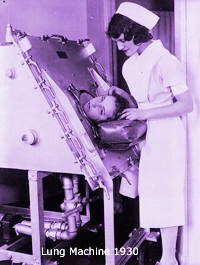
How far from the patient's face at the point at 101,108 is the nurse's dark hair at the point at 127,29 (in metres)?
0.34

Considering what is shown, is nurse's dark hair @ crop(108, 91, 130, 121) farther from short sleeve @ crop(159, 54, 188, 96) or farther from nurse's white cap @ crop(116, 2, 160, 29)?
nurse's white cap @ crop(116, 2, 160, 29)

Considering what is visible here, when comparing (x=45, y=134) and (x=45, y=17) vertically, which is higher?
(x=45, y=17)

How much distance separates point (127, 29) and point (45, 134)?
2.25ft

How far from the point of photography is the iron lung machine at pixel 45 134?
161 centimetres

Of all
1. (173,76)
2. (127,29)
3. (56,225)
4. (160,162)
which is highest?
(127,29)

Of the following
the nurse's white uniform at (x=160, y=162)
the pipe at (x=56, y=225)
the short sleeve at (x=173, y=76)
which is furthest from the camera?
the pipe at (x=56, y=225)

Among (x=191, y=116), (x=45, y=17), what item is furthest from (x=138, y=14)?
(x=45, y=17)

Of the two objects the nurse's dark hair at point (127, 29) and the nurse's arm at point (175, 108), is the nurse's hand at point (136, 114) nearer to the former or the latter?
the nurse's arm at point (175, 108)

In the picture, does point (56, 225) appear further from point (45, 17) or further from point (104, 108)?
point (45, 17)

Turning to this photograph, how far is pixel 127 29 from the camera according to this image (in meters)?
1.60

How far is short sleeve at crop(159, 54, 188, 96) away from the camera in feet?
5.13

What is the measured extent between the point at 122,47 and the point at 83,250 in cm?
136

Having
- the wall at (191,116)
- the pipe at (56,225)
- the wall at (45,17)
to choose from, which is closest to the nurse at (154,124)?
the wall at (191,116)

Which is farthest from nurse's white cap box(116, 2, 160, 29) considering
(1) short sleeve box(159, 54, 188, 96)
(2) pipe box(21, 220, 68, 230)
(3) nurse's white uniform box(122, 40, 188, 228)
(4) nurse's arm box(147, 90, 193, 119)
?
(2) pipe box(21, 220, 68, 230)
